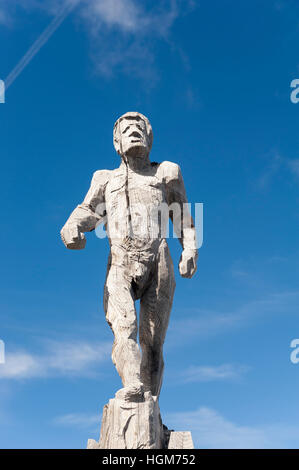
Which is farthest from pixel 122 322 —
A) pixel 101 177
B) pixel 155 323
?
pixel 101 177

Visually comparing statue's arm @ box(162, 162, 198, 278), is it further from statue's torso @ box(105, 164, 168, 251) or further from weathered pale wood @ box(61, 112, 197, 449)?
statue's torso @ box(105, 164, 168, 251)

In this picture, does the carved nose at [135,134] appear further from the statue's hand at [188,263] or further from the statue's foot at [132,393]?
the statue's foot at [132,393]

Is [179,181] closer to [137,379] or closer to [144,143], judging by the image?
[144,143]

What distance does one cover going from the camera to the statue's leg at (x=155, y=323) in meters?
8.02

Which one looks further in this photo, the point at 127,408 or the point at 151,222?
the point at 151,222

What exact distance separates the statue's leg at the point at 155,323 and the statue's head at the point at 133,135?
1404 mm

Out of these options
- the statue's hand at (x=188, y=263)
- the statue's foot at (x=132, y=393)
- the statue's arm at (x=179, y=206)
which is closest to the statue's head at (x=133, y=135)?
the statue's arm at (x=179, y=206)

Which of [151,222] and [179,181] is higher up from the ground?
[179,181]

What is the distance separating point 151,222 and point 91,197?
94cm

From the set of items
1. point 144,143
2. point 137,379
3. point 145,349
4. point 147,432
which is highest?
point 144,143

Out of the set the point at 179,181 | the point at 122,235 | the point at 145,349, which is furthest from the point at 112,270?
the point at 179,181

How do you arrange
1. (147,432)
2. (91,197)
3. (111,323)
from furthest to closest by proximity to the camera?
1. (91,197)
2. (111,323)
3. (147,432)

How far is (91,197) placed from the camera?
8.52 m

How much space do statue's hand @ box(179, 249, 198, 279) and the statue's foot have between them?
177 centimetres
